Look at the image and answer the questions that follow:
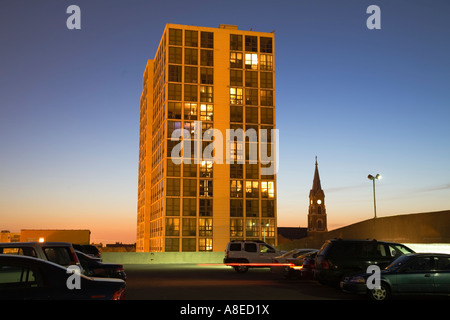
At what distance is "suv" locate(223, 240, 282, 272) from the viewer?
32.0m

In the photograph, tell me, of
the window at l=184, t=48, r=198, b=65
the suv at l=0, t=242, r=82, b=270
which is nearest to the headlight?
the suv at l=0, t=242, r=82, b=270

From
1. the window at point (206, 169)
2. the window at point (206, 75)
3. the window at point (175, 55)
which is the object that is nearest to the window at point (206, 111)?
the window at point (206, 75)

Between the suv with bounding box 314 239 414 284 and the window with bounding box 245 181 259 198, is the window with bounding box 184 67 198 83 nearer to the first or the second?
the window with bounding box 245 181 259 198

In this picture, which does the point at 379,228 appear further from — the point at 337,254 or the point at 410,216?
the point at 337,254

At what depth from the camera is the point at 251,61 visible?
9694cm

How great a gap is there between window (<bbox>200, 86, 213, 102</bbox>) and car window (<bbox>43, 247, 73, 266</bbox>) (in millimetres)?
83782

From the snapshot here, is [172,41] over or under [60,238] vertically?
over

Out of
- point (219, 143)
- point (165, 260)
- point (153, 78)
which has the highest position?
point (153, 78)

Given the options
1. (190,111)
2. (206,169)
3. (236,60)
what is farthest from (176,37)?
(206,169)

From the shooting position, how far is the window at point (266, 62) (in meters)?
96.6
